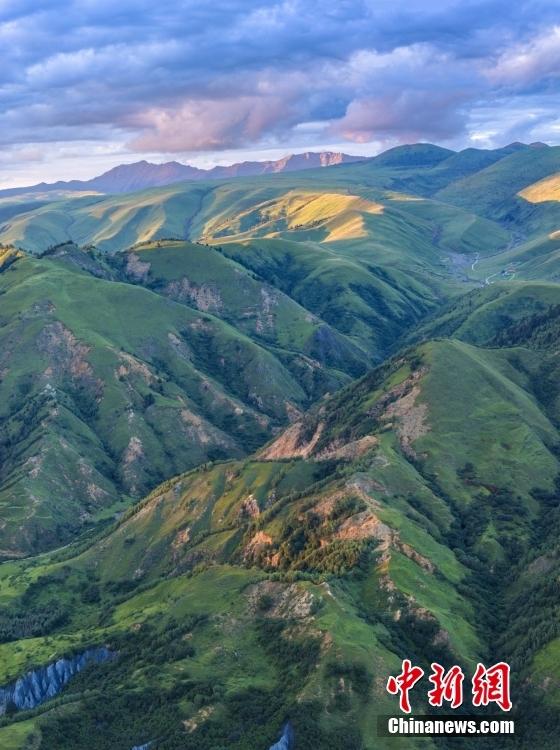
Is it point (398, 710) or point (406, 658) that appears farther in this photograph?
point (406, 658)

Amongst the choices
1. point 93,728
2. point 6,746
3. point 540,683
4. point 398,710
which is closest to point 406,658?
point 398,710

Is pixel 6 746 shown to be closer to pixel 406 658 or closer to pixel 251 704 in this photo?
pixel 251 704

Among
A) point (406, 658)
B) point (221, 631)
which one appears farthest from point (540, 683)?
point (221, 631)

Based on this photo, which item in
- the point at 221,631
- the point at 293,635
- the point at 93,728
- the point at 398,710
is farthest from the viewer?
the point at 221,631

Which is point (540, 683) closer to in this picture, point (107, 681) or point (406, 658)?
point (406, 658)

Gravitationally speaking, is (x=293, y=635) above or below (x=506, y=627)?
above

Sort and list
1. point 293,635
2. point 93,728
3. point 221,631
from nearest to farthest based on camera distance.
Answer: point 93,728 → point 293,635 → point 221,631
